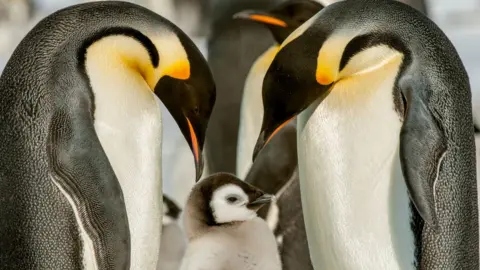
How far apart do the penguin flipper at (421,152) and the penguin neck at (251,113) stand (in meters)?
1.99

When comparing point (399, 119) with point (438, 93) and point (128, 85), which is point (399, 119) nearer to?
point (438, 93)

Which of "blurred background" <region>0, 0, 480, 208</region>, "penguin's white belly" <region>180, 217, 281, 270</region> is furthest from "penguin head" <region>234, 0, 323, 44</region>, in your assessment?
"penguin's white belly" <region>180, 217, 281, 270</region>

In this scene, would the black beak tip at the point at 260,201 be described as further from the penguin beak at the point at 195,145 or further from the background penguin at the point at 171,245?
the background penguin at the point at 171,245

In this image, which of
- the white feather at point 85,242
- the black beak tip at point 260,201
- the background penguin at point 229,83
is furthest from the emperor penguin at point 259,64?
the white feather at point 85,242

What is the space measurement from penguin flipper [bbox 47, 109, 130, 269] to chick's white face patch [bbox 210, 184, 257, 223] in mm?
755

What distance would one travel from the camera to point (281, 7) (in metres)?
4.72

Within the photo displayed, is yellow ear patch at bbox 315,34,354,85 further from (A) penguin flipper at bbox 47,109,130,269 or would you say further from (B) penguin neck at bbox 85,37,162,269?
(A) penguin flipper at bbox 47,109,130,269

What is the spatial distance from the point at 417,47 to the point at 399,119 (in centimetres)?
17

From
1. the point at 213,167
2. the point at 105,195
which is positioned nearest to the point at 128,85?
the point at 105,195

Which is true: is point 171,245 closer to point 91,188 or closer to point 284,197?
point 284,197

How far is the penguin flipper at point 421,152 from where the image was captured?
2.64m

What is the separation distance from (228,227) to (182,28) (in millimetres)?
5129

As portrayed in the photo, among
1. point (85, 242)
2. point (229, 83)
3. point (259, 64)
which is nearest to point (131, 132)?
point (85, 242)

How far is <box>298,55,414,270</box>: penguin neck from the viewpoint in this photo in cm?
281
